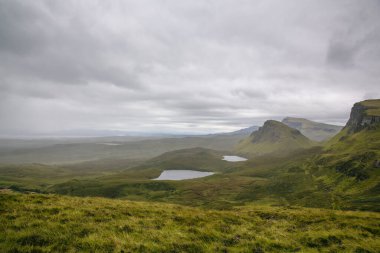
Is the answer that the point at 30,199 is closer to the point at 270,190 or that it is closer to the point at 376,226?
the point at 376,226

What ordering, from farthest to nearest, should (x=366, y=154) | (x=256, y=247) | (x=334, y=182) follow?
(x=366, y=154), (x=334, y=182), (x=256, y=247)

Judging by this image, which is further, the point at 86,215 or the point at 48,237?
the point at 86,215

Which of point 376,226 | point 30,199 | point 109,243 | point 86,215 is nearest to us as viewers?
point 109,243

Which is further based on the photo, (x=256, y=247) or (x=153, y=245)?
(x=256, y=247)

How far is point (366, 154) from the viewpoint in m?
178

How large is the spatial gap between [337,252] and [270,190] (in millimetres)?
166069

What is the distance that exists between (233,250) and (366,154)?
21699 centimetres

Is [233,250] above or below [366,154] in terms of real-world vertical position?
above

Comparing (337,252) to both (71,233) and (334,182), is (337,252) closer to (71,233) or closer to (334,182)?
(71,233)

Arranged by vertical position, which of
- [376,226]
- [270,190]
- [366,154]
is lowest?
[270,190]

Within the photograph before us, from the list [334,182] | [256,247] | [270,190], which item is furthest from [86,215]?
[334,182]

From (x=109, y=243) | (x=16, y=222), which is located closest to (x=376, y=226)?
(x=109, y=243)

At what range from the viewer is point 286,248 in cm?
1211

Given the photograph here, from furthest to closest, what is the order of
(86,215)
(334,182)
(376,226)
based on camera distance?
(334,182) < (376,226) < (86,215)
